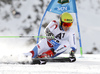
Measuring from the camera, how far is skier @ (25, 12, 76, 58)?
190 inches

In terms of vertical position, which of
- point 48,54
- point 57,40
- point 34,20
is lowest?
point 48,54

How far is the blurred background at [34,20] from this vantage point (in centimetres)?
1241

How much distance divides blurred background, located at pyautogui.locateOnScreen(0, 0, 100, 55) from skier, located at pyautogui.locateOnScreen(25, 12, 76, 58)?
663 cm

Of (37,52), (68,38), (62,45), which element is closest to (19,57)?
(37,52)

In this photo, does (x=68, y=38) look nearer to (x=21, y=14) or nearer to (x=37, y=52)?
(x=37, y=52)

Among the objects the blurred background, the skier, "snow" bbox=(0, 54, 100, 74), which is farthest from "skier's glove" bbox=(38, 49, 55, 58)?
the blurred background

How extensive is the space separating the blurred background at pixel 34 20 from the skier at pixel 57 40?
21.8 ft

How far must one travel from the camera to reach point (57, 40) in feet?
16.5

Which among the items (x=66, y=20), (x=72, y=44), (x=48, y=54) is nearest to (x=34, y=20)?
(x=72, y=44)

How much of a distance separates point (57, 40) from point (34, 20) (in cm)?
891

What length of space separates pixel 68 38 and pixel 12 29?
8.38 meters
